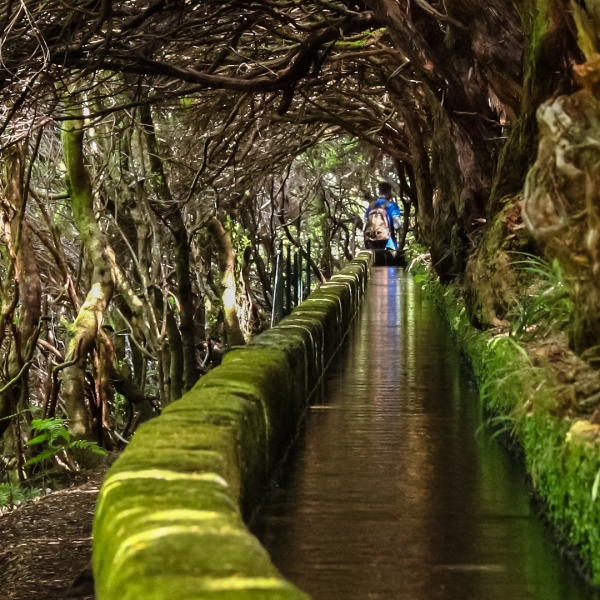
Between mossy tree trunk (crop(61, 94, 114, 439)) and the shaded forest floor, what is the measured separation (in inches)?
71.1

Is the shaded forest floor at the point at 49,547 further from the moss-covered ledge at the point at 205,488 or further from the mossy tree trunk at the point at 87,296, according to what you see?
the mossy tree trunk at the point at 87,296

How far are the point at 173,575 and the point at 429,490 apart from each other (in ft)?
9.18

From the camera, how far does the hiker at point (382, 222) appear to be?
938 inches

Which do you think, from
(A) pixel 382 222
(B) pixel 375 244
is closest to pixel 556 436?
(A) pixel 382 222

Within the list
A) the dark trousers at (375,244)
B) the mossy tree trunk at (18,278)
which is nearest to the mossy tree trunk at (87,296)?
the mossy tree trunk at (18,278)

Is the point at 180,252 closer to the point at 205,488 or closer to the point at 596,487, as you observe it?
the point at 205,488

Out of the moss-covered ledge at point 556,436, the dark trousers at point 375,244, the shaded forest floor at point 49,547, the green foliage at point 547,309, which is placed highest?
the dark trousers at point 375,244

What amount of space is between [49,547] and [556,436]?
4500 mm

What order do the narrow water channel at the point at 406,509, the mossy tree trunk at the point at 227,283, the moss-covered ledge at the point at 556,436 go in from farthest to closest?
the mossy tree trunk at the point at 227,283 < the narrow water channel at the point at 406,509 < the moss-covered ledge at the point at 556,436

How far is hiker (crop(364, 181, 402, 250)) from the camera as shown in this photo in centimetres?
2381

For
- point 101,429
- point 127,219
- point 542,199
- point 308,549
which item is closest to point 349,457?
point 308,549

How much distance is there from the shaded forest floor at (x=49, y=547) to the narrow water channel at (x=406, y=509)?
139 cm

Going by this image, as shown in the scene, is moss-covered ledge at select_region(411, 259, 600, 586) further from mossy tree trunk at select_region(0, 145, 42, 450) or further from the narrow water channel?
mossy tree trunk at select_region(0, 145, 42, 450)

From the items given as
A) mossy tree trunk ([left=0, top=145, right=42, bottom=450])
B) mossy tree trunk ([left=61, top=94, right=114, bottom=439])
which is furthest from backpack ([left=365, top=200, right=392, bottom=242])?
mossy tree trunk ([left=0, top=145, right=42, bottom=450])
